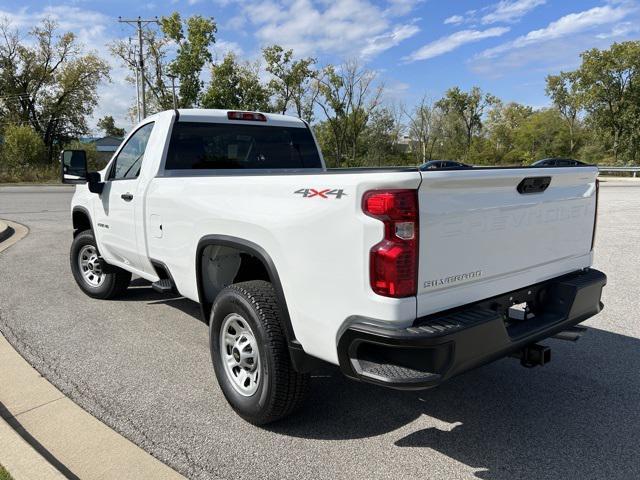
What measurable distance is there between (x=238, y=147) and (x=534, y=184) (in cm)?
276

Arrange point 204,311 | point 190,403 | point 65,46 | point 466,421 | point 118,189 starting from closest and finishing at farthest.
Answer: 1. point 466,421
2. point 190,403
3. point 204,311
4. point 118,189
5. point 65,46

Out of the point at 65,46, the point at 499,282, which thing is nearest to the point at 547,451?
the point at 499,282

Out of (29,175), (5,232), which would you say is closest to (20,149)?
(29,175)

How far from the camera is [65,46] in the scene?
1903 inches

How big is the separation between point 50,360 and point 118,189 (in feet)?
5.43

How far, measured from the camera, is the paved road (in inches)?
106

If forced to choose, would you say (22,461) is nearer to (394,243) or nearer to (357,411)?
(357,411)

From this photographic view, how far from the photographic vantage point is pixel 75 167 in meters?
5.14

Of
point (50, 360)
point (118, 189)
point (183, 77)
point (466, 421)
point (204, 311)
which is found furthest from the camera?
point (183, 77)

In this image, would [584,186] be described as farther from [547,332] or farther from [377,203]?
[377,203]

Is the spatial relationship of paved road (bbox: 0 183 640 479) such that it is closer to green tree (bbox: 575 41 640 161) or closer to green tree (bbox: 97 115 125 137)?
green tree (bbox: 575 41 640 161)

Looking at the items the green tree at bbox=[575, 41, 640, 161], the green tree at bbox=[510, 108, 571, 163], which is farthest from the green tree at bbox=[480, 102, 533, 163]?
the green tree at bbox=[575, 41, 640, 161]

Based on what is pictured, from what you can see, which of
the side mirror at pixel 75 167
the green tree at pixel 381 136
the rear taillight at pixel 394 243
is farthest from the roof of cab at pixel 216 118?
the green tree at pixel 381 136

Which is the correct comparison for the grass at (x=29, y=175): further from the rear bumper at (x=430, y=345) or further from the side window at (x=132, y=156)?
the rear bumper at (x=430, y=345)
